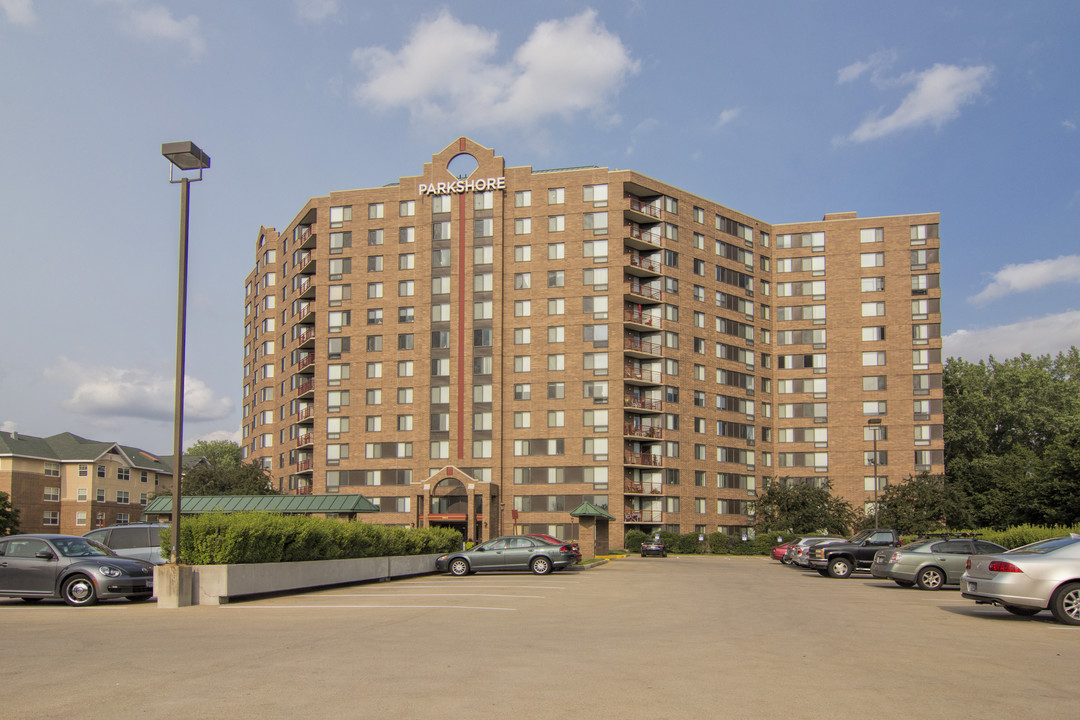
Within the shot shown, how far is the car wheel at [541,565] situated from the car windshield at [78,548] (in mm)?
15263

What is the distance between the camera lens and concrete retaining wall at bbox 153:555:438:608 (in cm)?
1892

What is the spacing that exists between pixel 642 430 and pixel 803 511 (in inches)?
553

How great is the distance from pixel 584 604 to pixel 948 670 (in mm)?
10090

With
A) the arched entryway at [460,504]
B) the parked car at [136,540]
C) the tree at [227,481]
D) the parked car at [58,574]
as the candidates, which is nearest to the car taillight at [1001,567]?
the parked car at [58,574]

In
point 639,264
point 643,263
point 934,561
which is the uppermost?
point 643,263

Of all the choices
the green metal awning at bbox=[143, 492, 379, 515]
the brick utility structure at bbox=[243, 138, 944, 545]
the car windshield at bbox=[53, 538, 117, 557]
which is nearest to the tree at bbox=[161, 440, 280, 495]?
the brick utility structure at bbox=[243, 138, 944, 545]

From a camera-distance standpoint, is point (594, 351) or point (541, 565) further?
point (594, 351)

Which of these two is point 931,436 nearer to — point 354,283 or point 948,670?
point 354,283

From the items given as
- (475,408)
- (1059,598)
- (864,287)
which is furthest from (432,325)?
(1059,598)

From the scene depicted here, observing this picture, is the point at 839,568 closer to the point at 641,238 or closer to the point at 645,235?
the point at 641,238

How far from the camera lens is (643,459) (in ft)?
245

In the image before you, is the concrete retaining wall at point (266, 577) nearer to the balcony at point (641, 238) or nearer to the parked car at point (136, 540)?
the parked car at point (136, 540)

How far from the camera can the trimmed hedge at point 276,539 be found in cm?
1969

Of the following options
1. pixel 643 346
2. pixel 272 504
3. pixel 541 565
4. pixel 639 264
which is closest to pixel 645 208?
pixel 639 264
